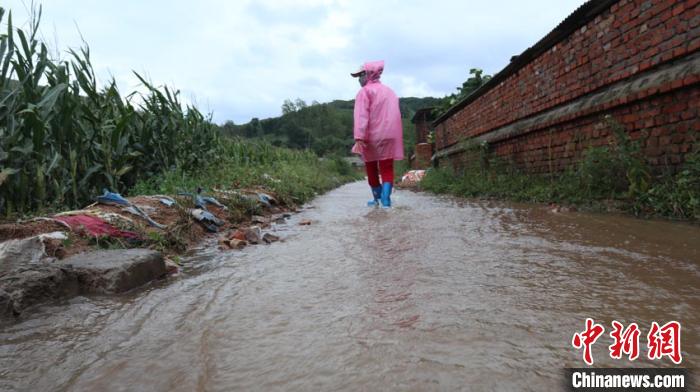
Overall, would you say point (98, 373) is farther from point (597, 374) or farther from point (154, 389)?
point (597, 374)

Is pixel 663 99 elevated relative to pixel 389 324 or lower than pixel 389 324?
elevated

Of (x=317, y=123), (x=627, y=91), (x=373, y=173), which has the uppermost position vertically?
(x=317, y=123)

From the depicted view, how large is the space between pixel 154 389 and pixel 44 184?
2792 mm

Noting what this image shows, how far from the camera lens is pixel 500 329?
110 cm

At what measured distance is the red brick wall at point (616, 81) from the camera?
316 cm

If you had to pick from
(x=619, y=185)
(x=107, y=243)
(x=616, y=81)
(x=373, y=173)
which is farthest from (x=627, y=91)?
(x=107, y=243)

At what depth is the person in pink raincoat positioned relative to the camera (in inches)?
194

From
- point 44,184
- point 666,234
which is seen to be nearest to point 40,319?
point 44,184

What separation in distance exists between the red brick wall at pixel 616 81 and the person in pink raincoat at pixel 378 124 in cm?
202

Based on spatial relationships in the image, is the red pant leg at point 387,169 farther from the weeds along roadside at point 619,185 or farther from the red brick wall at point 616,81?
the red brick wall at point 616,81

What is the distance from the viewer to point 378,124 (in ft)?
16.4

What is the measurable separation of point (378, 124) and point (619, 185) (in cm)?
257

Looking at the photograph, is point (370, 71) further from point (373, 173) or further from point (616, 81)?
point (616, 81)

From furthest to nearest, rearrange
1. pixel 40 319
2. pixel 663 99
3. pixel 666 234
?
pixel 663 99 < pixel 666 234 < pixel 40 319
